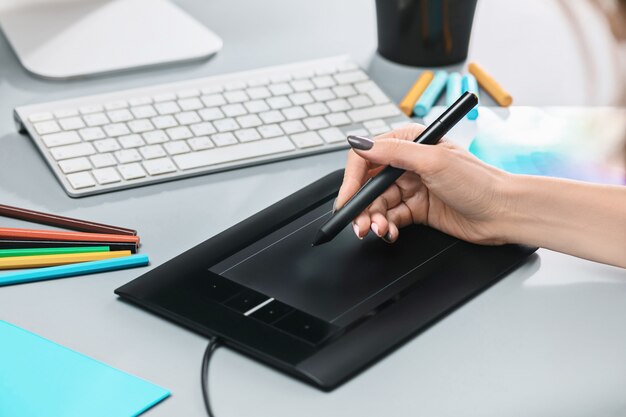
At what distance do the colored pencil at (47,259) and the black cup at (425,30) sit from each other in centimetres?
57

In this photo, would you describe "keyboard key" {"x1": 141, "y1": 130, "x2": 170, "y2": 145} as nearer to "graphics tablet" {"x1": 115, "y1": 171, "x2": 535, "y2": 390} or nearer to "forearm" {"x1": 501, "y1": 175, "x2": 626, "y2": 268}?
"graphics tablet" {"x1": 115, "y1": 171, "x2": 535, "y2": 390}

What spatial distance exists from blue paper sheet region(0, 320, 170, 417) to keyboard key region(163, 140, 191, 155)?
1.04ft

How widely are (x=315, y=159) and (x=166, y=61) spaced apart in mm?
299

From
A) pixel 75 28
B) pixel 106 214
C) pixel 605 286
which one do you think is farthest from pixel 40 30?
pixel 605 286

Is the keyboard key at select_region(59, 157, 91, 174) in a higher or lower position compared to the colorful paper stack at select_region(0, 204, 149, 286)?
higher

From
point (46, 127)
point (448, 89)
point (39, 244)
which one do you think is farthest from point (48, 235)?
point (448, 89)

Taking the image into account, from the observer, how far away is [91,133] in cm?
99

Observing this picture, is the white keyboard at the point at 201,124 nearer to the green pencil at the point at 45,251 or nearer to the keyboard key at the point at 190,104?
the keyboard key at the point at 190,104

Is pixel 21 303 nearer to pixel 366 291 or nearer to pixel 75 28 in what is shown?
pixel 366 291

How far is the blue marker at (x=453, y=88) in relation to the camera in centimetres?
112

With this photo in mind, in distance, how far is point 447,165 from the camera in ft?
2.74

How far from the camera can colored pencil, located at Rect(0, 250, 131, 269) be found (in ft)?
2.64

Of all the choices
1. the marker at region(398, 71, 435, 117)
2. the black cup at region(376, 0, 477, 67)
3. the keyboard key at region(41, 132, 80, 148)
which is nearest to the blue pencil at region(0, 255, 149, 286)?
the keyboard key at region(41, 132, 80, 148)

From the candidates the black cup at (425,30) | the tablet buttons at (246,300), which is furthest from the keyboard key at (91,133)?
the black cup at (425,30)
